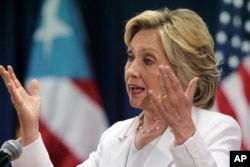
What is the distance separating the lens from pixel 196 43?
2066 millimetres

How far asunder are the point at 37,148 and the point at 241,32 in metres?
1.51

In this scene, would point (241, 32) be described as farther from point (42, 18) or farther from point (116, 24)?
point (42, 18)

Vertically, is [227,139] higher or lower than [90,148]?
higher

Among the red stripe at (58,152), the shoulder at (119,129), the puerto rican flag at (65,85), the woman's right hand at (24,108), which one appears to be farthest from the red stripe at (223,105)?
the woman's right hand at (24,108)

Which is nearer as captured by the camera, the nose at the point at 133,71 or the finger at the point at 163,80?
the finger at the point at 163,80

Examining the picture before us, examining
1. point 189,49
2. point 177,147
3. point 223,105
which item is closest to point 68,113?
point 223,105

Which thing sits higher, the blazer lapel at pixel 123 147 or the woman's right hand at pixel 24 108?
the woman's right hand at pixel 24 108

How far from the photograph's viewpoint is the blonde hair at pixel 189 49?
6.77 ft

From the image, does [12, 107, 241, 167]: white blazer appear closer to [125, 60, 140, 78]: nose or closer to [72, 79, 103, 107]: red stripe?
[125, 60, 140, 78]: nose

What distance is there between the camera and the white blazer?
1.72m

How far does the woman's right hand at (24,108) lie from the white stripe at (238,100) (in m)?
1.37

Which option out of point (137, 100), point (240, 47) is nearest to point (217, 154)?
point (137, 100)

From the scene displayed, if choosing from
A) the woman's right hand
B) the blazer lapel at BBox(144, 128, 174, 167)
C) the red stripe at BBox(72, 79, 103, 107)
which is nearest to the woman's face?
the blazer lapel at BBox(144, 128, 174, 167)

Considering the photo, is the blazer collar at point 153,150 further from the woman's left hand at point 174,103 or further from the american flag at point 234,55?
the american flag at point 234,55
